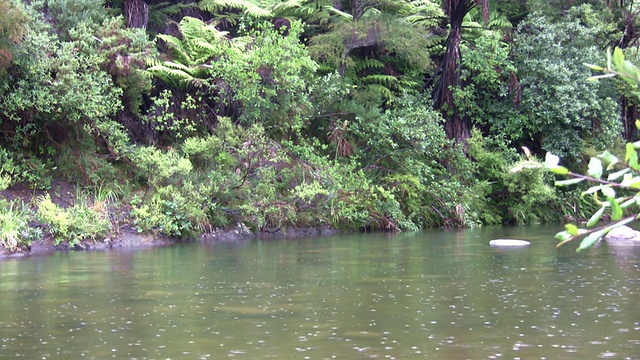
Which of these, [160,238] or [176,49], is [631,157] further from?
[176,49]

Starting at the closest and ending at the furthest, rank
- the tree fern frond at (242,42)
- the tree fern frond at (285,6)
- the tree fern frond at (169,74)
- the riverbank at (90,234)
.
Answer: the riverbank at (90,234)
the tree fern frond at (169,74)
the tree fern frond at (242,42)
the tree fern frond at (285,6)

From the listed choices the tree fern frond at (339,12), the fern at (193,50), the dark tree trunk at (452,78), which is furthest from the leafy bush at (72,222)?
the dark tree trunk at (452,78)

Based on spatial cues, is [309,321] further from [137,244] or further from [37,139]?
[37,139]

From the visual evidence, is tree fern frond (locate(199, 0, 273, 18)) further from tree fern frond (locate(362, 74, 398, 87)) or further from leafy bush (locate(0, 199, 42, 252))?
leafy bush (locate(0, 199, 42, 252))

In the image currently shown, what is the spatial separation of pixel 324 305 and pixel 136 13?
1630 centimetres

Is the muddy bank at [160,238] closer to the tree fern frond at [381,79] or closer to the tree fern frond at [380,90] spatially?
the tree fern frond at [380,90]

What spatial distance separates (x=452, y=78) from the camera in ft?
96.6

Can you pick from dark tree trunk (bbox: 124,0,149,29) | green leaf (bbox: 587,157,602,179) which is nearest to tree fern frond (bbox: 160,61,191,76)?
dark tree trunk (bbox: 124,0,149,29)

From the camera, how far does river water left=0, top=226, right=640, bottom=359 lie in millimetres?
8562

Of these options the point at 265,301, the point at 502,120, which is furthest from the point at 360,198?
the point at 265,301

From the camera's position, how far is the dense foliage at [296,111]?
68.6ft

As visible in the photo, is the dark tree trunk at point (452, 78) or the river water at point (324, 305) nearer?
the river water at point (324, 305)

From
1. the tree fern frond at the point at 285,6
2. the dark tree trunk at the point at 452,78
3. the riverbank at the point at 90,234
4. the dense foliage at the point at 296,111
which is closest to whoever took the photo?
the riverbank at the point at 90,234

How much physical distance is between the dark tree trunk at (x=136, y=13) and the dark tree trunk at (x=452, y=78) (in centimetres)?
1001
